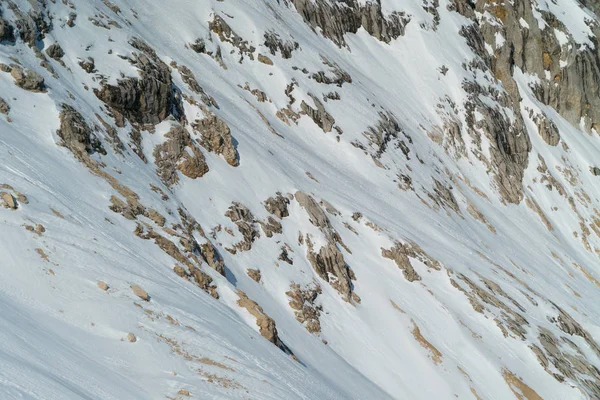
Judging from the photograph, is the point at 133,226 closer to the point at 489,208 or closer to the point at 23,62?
the point at 23,62

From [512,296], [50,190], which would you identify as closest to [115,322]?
[50,190]

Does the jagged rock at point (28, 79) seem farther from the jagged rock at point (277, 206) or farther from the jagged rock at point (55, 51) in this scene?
the jagged rock at point (277, 206)

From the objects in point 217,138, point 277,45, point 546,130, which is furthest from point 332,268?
point 546,130

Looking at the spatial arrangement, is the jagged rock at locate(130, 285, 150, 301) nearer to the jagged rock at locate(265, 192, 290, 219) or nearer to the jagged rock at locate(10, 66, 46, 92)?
the jagged rock at locate(10, 66, 46, 92)

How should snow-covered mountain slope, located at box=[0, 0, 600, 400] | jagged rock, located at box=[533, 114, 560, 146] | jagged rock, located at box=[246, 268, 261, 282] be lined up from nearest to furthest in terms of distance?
snow-covered mountain slope, located at box=[0, 0, 600, 400] < jagged rock, located at box=[246, 268, 261, 282] < jagged rock, located at box=[533, 114, 560, 146]

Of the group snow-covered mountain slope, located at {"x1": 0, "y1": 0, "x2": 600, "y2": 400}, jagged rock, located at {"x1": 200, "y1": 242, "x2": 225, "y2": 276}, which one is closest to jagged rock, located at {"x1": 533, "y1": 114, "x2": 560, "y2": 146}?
snow-covered mountain slope, located at {"x1": 0, "y1": 0, "x2": 600, "y2": 400}

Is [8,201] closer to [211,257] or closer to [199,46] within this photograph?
[211,257]

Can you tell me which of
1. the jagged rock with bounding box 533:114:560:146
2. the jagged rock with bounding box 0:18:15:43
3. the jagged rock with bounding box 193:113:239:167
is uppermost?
the jagged rock with bounding box 533:114:560:146

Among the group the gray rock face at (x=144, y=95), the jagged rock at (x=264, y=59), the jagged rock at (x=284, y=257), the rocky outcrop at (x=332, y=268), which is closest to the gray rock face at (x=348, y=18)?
the jagged rock at (x=264, y=59)
